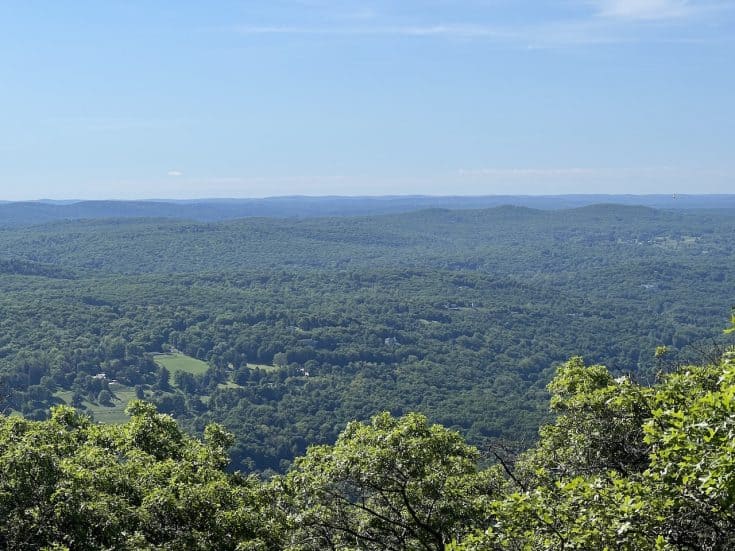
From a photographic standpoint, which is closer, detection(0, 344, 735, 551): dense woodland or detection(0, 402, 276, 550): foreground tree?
detection(0, 344, 735, 551): dense woodland

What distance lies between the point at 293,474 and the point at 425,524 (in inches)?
184

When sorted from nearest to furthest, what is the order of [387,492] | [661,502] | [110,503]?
[661,502]
[110,503]
[387,492]

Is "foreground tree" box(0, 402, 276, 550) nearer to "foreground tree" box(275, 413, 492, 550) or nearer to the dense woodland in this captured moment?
the dense woodland

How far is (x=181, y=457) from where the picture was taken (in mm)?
22359

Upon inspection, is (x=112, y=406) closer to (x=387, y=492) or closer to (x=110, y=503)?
(x=387, y=492)

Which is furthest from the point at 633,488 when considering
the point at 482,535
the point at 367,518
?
the point at 367,518

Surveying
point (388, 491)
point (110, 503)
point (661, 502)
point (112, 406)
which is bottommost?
point (112, 406)

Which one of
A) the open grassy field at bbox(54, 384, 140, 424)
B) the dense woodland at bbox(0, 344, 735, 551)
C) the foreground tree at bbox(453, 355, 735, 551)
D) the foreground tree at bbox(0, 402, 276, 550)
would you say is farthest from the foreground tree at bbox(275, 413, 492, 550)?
the open grassy field at bbox(54, 384, 140, 424)

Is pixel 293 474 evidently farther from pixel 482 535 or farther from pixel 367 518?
pixel 482 535

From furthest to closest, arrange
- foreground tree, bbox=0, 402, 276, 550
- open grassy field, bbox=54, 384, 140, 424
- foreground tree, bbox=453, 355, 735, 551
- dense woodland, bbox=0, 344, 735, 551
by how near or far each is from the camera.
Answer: open grassy field, bbox=54, 384, 140, 424 → foreground tree, bbox=0, 402, 276, 550 → dense woodland, bbox=0, 344, 735, 551 → foreground tree, bbox=453, 355, 735, 551

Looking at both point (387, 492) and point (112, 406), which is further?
point (112, 406)

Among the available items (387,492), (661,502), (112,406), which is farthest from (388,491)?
(112,406)

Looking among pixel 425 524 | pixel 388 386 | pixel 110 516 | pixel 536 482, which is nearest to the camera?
pixel 110 516

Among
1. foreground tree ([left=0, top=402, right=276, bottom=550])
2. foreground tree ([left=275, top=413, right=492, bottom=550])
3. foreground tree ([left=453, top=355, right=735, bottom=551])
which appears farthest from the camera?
foreground tree ([left=275, top=413, right=492, bottom=550])
